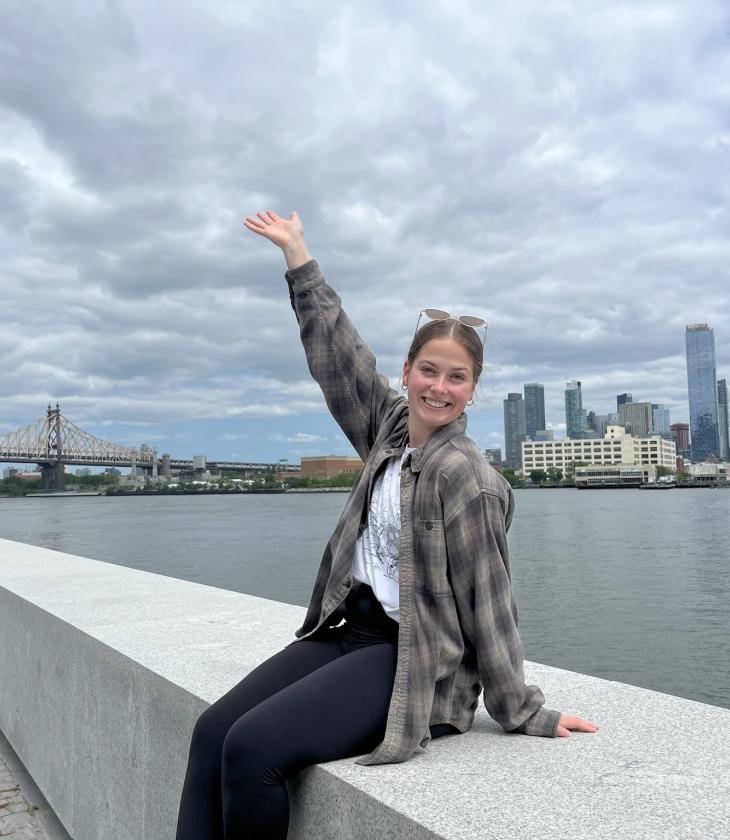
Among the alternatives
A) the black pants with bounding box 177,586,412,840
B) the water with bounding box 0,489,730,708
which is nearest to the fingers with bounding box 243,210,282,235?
the black pants with bounding box 177,586,412,840

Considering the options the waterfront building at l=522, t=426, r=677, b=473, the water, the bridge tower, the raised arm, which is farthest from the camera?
the waterfront building at l=522, t=426, r=677, b=473

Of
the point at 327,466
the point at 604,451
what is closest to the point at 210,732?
the point at 327,466

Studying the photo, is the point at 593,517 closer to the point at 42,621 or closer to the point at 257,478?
the point at 42,621

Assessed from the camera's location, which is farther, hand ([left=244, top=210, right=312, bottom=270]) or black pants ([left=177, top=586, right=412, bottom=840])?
hand ([left=244, top=210, right=312, bottom=270])

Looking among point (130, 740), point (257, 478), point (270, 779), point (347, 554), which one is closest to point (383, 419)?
point (347, 554)

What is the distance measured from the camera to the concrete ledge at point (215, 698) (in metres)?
1.13

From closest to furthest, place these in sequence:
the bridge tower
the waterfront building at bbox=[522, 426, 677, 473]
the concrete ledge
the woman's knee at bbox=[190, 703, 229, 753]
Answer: the concrete ledge < the woman's knee at bbox=[190, 703, 229, 753] < the bridge tower < the waterfront building at bbox=[522, 426, 677, 473]

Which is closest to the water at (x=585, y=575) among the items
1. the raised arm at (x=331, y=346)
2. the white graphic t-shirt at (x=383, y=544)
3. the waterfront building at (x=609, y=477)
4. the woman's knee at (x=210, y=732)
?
the raised arm at (x=331, y=346)

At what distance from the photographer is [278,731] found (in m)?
1.28

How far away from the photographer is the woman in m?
1.29

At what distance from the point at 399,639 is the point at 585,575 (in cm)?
1460

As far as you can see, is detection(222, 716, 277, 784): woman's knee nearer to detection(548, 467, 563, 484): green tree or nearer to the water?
the water

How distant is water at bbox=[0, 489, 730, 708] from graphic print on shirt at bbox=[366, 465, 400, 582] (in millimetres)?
6521

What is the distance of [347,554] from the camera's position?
1.52m
